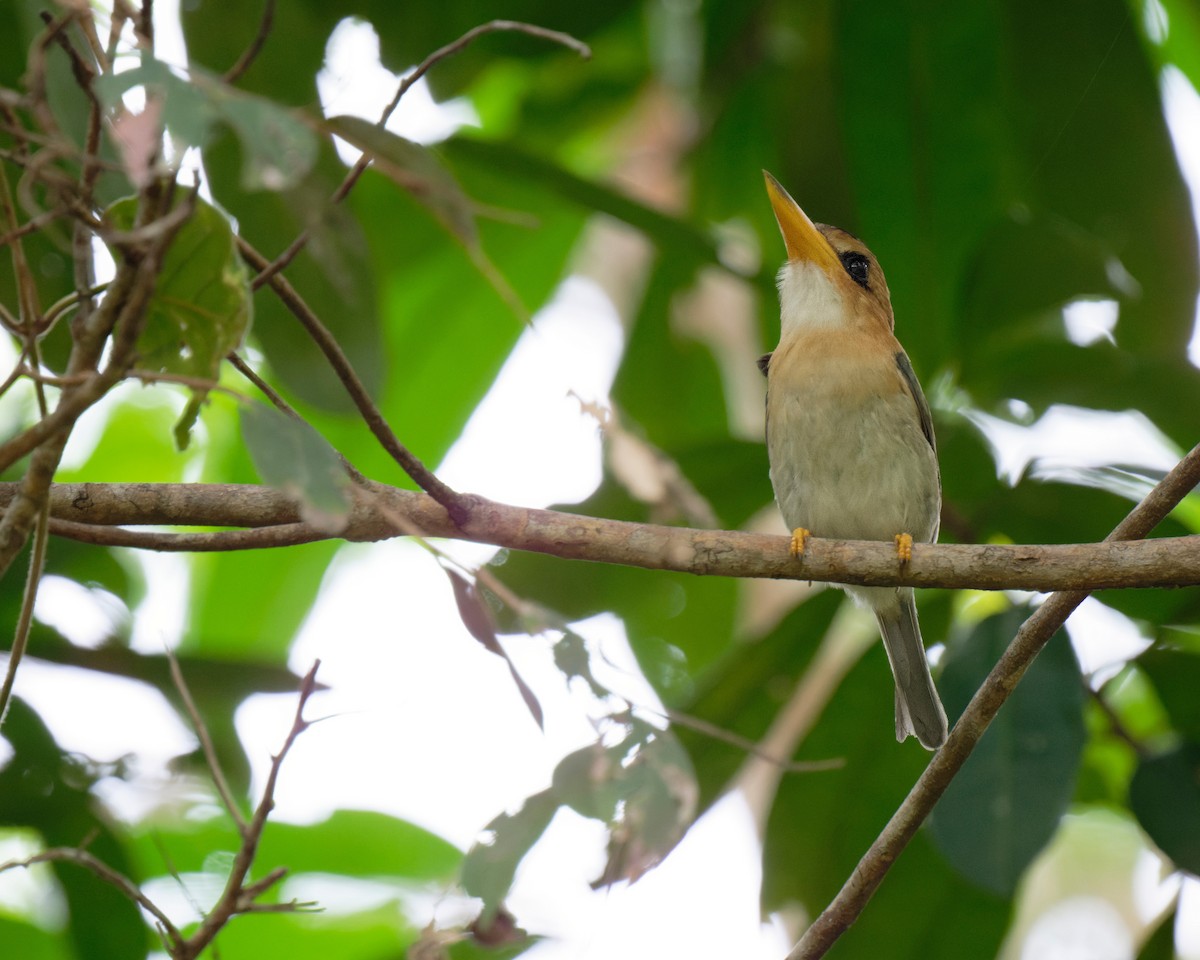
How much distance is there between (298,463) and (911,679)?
2092mm

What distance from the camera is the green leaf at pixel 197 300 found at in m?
1.36

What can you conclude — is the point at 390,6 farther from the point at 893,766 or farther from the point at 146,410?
the point at 893,766

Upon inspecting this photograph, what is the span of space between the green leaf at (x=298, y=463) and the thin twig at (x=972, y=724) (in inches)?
40.8

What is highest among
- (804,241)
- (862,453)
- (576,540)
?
(804,241)

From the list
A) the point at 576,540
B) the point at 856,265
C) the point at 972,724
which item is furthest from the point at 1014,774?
the point at 856,265

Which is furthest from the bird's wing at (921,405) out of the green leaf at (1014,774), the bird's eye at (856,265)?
the green leaf at (1014,774)

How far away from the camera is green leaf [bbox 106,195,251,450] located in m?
1.36

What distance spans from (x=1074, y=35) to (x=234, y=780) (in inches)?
113

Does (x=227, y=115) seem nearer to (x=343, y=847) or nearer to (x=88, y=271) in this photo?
(x=88, y=271)

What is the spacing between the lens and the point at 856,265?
3363 mm

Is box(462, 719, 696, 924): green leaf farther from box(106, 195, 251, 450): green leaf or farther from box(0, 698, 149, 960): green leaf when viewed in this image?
box(0, 698, 149, 960): green leaf

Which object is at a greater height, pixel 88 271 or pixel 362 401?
pixel 88 271

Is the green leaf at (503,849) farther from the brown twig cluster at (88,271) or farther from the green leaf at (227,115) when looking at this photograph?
the green leaf at (227,115)

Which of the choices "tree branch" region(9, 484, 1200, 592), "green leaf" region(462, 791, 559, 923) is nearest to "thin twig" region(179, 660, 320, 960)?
"tree branch" region(9, 484, 1200, 592)
